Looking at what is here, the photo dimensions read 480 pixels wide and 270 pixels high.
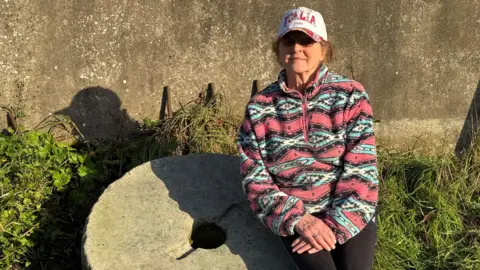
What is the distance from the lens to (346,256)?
2.05m

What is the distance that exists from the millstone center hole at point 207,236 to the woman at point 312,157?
343mm

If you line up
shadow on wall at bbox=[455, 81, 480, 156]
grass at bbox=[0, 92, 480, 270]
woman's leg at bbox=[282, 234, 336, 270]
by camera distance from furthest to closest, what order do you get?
shadow on wall at bbox=[455, 81, 480, 156]
grass at bbox=[0, 92, 480, 270]
woman's leg at bbox=[282, 234, 336, 270]

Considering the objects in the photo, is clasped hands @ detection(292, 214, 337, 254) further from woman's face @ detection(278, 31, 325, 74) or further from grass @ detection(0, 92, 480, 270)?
grass @ detection(0, 92, 480, 270)

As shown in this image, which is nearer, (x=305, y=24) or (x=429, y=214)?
(x=305, y=24)

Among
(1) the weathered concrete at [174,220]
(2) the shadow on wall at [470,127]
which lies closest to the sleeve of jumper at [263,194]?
(1) the weathered concrete at [174,220]

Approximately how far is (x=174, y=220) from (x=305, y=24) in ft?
3.64

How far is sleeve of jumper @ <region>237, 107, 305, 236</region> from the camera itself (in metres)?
2.09

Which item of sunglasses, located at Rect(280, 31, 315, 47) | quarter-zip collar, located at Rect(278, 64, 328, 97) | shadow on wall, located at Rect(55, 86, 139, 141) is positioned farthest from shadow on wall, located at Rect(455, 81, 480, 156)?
shadow on wall, located at Rect(55, 86, 139, 141)

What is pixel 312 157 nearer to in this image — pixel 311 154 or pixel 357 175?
pixel 311 154

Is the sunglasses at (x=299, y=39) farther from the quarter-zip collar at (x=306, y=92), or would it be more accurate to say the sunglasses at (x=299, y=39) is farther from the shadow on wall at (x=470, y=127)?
the shadow on wall at (x=470, y=127)

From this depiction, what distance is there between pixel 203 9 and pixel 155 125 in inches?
34.0

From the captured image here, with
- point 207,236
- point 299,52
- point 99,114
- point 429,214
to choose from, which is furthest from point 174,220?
point 429,214

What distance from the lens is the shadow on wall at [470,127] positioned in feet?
12.5

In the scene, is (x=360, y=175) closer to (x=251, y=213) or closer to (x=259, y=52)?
(x=251, y=213)
